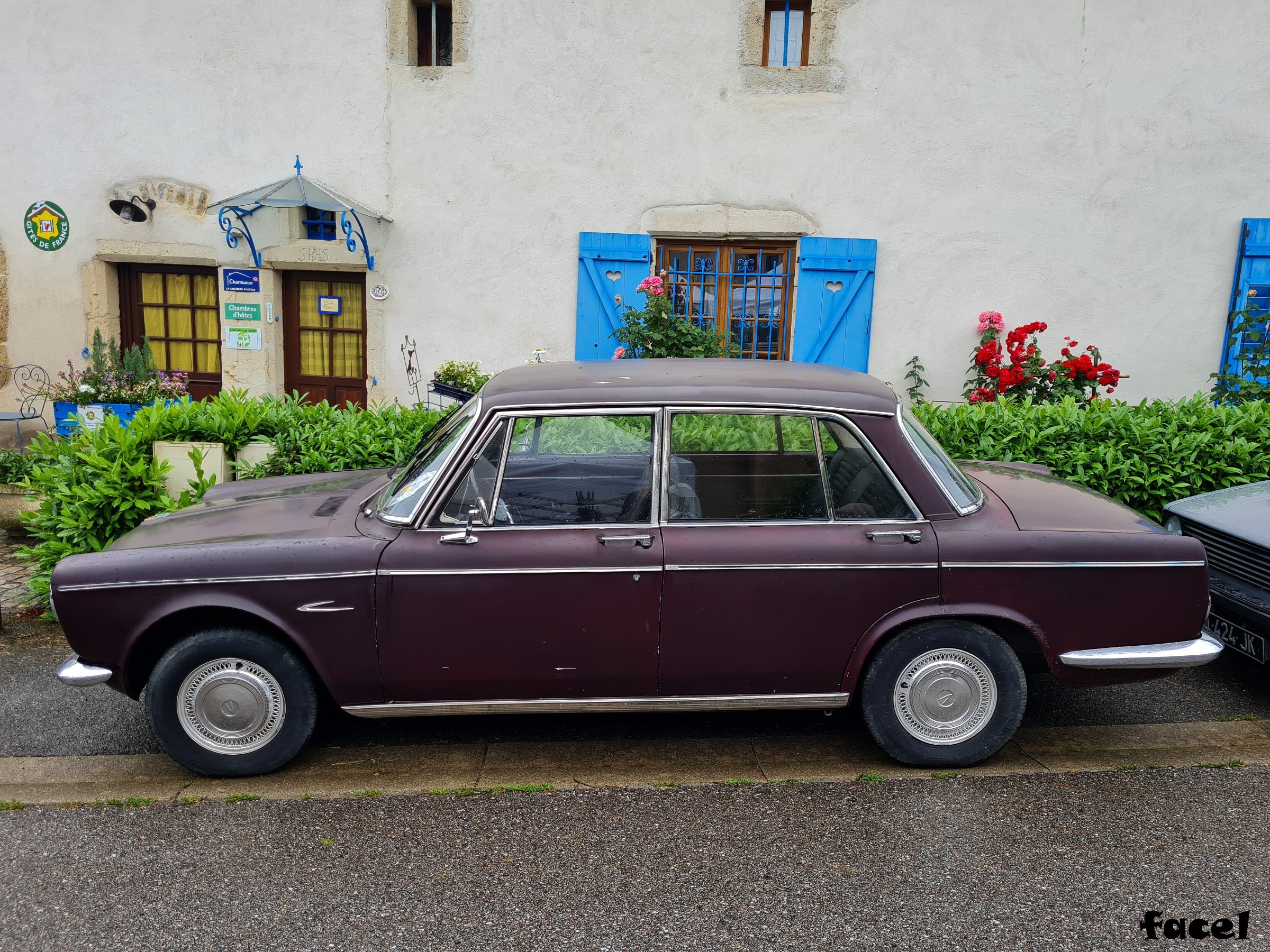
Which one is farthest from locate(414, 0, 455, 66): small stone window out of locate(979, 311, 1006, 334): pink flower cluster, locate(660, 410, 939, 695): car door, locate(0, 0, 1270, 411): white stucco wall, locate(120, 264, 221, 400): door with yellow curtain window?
locate(660, 410, 939, 695): car door

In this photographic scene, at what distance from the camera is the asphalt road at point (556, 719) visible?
409cm

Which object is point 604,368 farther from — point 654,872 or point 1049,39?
point 1049,39

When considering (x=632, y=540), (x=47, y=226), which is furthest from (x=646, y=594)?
(x=47, y=226)

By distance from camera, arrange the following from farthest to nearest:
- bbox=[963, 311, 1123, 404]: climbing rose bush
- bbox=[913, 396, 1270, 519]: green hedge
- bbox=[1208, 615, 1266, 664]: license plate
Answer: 1. bbox=[963, 311, 1123, 404]: climbing rose bush
2. bbox=[913, 396, 1270, 519]: green hedge
3. bbox=[1208, 615, 1266, 664]: license plate

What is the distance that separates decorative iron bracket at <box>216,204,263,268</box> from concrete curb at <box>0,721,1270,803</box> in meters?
6.17

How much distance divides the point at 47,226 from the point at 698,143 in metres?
6.38

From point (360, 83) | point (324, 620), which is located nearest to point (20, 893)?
point (324, 620)

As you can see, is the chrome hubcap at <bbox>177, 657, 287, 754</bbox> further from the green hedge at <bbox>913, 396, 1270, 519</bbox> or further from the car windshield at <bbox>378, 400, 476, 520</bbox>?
the green hedge at <bbox>913, 396, 1270, 519</bbox>

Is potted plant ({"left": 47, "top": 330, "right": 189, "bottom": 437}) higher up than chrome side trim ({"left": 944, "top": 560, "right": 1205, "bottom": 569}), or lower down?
higher up

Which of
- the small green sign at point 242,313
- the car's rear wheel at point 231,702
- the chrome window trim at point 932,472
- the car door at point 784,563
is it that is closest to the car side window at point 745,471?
the car door at point 784,563

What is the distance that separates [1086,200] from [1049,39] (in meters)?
1.47

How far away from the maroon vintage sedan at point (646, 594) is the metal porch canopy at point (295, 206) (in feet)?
17.6

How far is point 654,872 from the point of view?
10.2 ft

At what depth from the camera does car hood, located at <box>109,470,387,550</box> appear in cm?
369
